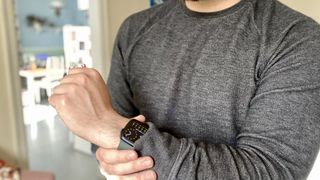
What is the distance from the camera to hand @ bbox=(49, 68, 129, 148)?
1.99 ft

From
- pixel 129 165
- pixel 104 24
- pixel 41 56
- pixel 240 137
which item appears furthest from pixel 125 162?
pixel 104 24

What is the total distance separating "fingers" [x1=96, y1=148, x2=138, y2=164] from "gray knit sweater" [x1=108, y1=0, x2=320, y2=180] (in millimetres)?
17

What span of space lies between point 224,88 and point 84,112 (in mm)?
305

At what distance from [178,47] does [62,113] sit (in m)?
0.36

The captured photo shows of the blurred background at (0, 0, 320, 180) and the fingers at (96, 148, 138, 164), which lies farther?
the blurred background at (0, 0, 320, 180)

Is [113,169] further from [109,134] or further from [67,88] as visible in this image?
[67,88]

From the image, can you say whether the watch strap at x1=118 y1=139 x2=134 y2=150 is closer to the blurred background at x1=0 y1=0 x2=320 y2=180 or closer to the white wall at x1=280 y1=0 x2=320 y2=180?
the blurred background at x1=0 y1=0 x2=320 y2=180

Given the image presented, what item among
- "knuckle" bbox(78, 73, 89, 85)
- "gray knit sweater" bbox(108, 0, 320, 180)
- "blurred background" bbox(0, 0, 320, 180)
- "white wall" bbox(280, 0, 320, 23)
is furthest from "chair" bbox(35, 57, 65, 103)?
"white wall" bbox(280, 0, 320, 23)

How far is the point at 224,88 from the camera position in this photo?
740 mm

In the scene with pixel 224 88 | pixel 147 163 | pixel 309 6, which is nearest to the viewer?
pixel 147 163

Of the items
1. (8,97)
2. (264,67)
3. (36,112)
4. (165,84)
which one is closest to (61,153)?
(36,112)

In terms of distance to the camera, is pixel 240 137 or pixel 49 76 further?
pixel 49 76

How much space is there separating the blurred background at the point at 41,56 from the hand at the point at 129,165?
837 millimetres

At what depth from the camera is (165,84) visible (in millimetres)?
Answer: 834
